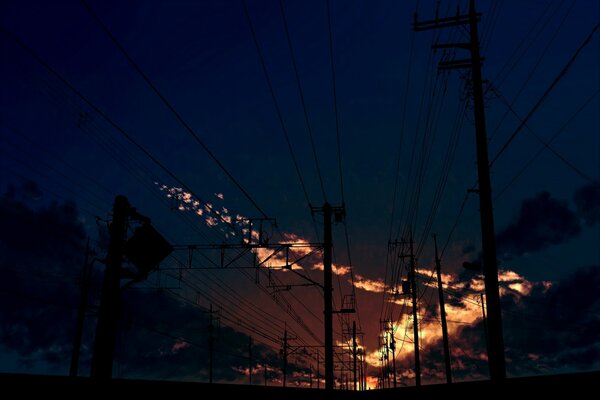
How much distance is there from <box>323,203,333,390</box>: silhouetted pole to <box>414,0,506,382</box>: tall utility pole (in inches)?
416

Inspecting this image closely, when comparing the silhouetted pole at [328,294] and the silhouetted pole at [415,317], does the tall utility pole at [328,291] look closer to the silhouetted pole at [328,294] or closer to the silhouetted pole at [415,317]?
the silhouetted pole at [328,294]

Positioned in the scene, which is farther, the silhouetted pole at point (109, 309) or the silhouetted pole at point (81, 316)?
the silhouetted pole at point (81, 316)

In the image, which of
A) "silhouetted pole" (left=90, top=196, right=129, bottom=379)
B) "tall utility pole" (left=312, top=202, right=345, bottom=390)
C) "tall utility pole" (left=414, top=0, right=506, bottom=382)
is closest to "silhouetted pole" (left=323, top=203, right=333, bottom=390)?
"tall utility pole" (left=312, top=202, right=345, bottom=390)

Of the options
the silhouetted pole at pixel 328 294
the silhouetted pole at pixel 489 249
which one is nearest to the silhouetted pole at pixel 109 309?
the silhouetted pole at pixel 489 249

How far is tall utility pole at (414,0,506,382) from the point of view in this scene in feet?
38.1

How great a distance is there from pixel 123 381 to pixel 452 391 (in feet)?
28.1

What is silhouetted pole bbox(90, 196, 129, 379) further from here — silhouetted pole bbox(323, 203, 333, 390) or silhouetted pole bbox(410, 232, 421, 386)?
silhouetted pole bbox(410, 232, 421, 386)

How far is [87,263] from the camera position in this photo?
3141 cm

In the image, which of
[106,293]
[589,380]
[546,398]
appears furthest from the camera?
[106,293]

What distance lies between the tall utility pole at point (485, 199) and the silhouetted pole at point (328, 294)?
1058 cm

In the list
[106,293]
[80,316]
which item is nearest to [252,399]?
[106,293]

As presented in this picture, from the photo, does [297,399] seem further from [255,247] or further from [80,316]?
[80,316]

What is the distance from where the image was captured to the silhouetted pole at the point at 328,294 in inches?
893

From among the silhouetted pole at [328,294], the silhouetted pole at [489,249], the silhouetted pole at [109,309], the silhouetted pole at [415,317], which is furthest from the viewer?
the silhouetted pole at [415,317]
